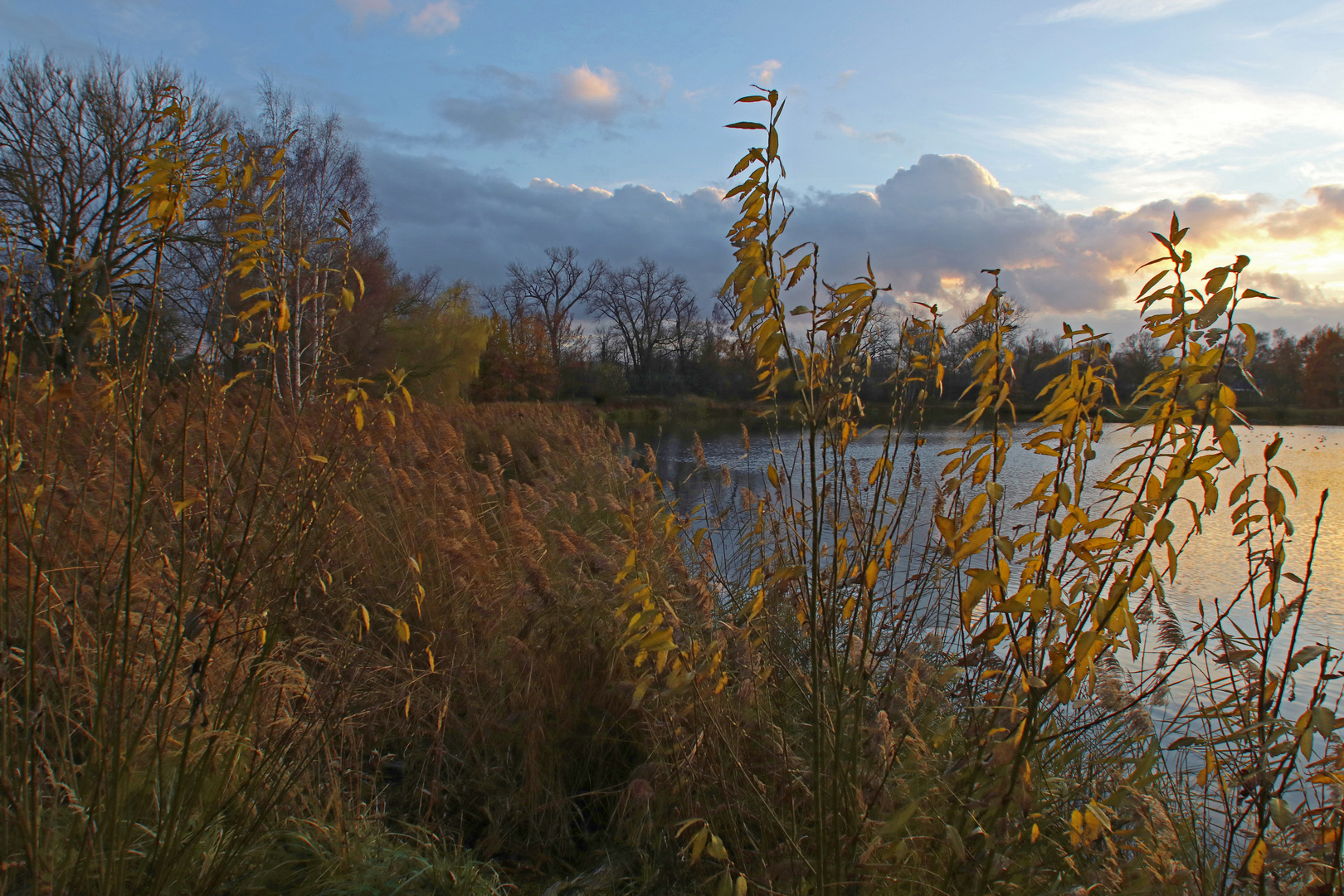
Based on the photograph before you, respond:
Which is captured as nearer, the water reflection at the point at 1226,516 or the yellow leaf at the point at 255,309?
the yellow leaf at the point at 255,309

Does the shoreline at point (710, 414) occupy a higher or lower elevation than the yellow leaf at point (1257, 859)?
higher

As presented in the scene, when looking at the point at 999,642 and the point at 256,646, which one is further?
the point at 256,646

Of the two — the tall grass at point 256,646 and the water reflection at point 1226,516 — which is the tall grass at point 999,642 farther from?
the tall grass at point 256,646

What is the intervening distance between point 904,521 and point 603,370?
120ft

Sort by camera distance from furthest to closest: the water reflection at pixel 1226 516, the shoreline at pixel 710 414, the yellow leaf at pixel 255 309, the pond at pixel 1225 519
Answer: the shoreline at pixel 710 414 < the water reflection at pixel 1226 516 < the pond at pixel 1225 519 < the yellow leaf at pixel 255 309

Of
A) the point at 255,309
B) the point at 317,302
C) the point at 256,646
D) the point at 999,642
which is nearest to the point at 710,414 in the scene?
the point at 317,302

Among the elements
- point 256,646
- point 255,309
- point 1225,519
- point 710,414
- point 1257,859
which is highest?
point 255,309

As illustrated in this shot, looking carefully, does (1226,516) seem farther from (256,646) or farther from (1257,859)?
(256,646)

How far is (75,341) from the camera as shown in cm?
1695

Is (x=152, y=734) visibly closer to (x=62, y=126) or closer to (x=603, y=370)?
(x=62, y=126)

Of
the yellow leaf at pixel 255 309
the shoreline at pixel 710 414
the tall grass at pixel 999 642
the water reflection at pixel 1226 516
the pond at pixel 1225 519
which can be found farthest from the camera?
the shoreline at pixel 710 414

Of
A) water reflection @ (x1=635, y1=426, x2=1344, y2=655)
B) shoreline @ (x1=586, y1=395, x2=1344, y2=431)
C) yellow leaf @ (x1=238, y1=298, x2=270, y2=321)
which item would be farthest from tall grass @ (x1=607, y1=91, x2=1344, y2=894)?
shoreline @ (x1=586, y1=395, x2=1344, y2=431)

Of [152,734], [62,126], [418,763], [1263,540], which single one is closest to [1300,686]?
[1263,540]

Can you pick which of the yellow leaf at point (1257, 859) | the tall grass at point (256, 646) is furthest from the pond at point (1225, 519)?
the tall grass at point (256, 646)
